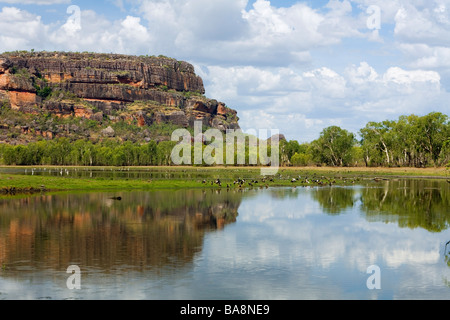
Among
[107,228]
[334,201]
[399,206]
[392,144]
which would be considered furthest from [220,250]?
[392,144]

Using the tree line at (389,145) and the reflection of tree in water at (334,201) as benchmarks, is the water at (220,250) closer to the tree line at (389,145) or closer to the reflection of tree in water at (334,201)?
the reflection of tree in water at (334,201)

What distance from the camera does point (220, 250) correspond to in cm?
2655

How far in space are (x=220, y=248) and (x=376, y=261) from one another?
26.3 ft

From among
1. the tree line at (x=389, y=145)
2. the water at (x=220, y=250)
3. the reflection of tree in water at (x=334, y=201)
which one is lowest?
the water at (x=220, y=250)

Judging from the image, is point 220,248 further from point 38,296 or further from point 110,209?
point 110,209

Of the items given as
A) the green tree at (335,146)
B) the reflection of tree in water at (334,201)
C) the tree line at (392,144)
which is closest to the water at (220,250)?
the reflection of tree in water at (334,201)

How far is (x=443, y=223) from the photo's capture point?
36719 millimetres

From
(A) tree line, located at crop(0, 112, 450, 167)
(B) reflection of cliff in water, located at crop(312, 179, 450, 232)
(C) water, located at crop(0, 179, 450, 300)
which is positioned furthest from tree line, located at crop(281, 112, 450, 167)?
(C) water, located at crop(0, 179, 450, 300)

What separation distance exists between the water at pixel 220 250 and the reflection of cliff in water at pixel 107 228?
0.07 meters

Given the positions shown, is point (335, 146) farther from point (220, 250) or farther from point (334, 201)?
point (220, 250)

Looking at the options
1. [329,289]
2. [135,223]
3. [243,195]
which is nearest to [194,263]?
[329,289]

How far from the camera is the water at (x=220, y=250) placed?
1930cm

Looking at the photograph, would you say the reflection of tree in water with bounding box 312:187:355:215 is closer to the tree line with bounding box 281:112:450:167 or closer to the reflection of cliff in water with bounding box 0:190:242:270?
the reflection of cliff in water with bounding box 0:190:242:270

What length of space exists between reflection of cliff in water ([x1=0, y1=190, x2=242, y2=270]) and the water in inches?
2.7
